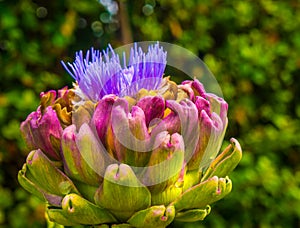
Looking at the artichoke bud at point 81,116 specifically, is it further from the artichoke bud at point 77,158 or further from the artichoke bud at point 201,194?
the artichoke bud at point 201,194

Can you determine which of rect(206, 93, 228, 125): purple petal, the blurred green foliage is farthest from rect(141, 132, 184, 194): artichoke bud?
the blurred green foliage

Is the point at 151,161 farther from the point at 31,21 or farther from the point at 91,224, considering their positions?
the point at 31,21

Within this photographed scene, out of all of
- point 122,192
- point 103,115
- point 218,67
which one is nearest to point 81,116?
point 103,115

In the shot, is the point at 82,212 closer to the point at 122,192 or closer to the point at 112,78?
the point at 122,192

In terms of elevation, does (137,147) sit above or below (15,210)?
above

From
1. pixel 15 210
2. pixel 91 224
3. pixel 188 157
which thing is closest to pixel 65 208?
pixel 91 224

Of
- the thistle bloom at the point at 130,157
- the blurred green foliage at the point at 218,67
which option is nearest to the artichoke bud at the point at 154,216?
the thistle bloom at the point at 130,157
